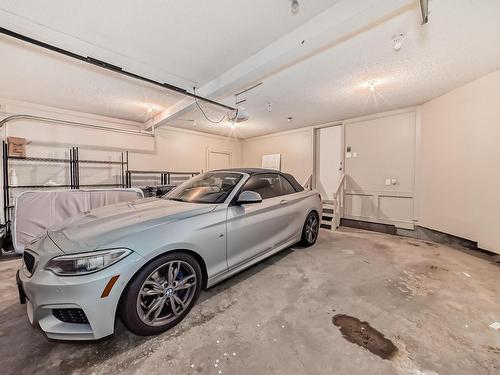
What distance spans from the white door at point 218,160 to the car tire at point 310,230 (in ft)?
14.7

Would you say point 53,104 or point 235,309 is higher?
point 53,104

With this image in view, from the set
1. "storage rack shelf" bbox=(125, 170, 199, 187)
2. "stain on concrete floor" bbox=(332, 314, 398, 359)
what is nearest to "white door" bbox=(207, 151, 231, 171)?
"storage rack shelf" bbox=(125, 170, 199, 187)

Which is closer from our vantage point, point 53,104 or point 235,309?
point 235,309

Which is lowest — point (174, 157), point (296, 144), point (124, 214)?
point (124, 214)

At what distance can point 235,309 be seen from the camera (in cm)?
184

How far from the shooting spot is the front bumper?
1.22 metres

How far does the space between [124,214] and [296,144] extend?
5.59m

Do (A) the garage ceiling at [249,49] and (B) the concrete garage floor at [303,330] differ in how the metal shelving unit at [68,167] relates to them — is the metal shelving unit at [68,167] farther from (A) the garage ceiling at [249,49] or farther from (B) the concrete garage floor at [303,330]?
(B) the concrete garage floor at [303,330]

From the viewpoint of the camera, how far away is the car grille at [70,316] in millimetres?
1278

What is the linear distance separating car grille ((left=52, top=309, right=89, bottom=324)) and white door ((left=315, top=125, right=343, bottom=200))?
5622 mm

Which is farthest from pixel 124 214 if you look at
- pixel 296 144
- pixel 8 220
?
pixel 296 144

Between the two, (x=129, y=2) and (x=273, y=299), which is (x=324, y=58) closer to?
(x=129, y=2)

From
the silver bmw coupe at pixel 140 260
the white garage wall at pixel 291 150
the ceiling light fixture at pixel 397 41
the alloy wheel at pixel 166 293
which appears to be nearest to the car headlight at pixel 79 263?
the silver bmw coupe at pixel 140 260

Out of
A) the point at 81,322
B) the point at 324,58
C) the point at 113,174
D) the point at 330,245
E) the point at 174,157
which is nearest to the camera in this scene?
the point at 81,322
